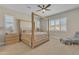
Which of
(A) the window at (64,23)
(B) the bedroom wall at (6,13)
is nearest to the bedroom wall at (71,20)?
(A) the window at (64,23)

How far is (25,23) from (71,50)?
99 cm

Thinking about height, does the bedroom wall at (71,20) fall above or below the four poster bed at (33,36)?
above

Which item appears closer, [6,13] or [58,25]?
[6,13]

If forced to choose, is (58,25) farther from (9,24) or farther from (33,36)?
(9,24)

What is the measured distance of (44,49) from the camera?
5.96ft

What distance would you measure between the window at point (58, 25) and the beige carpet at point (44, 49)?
0.22m

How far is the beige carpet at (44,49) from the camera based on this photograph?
178cm

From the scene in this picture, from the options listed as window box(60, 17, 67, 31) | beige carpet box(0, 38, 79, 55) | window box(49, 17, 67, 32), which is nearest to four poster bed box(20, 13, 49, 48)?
beige carpet box(0, 38, 79, 55)

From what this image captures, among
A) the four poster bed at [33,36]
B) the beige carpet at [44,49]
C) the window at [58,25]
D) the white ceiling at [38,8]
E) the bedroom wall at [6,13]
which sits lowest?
the beige carpet at [44,49]

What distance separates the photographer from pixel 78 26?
5.82ft

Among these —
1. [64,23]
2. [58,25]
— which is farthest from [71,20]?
[58,25]

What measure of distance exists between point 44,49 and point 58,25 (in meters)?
0.53

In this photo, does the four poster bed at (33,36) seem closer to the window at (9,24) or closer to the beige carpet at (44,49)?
the beige carpet at (44,49)
